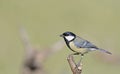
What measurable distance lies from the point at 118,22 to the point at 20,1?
199cm

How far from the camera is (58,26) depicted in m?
13.6

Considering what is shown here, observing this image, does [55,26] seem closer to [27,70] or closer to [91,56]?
[91,56]

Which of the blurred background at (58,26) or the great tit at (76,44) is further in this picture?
the blurred background at (58,26)

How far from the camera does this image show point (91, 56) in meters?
12.3

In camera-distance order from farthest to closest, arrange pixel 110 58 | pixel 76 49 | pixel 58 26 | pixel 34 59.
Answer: pixel 58 26 < pixel 110 58 < pixel 34 59 < pixel 76 49

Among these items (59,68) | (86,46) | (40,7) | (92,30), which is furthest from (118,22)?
(86,46)

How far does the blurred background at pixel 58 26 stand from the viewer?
11805mm

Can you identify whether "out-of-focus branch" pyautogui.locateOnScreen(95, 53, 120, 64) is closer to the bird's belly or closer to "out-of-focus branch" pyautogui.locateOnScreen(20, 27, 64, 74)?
"out-of-focus branch" pyautogui.locateOnScreen(20, 27, 64, 74)

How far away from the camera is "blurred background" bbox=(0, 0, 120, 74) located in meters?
11.8

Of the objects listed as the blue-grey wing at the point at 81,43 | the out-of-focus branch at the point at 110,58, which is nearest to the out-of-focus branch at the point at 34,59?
the blue-grey wing at the point at 81,43

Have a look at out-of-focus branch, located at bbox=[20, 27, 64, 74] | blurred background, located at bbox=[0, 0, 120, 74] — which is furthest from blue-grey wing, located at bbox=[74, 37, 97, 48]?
blurred background, located at bbox=[0, 0, 120, 74]

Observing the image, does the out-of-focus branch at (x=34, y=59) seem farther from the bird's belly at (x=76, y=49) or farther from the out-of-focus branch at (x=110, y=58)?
the out-of-focus branch at (x=110, y=58)

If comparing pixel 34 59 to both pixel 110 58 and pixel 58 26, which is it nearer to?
pixel 110 58

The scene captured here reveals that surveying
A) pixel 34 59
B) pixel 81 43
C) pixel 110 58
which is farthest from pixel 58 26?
pixel 81 43
